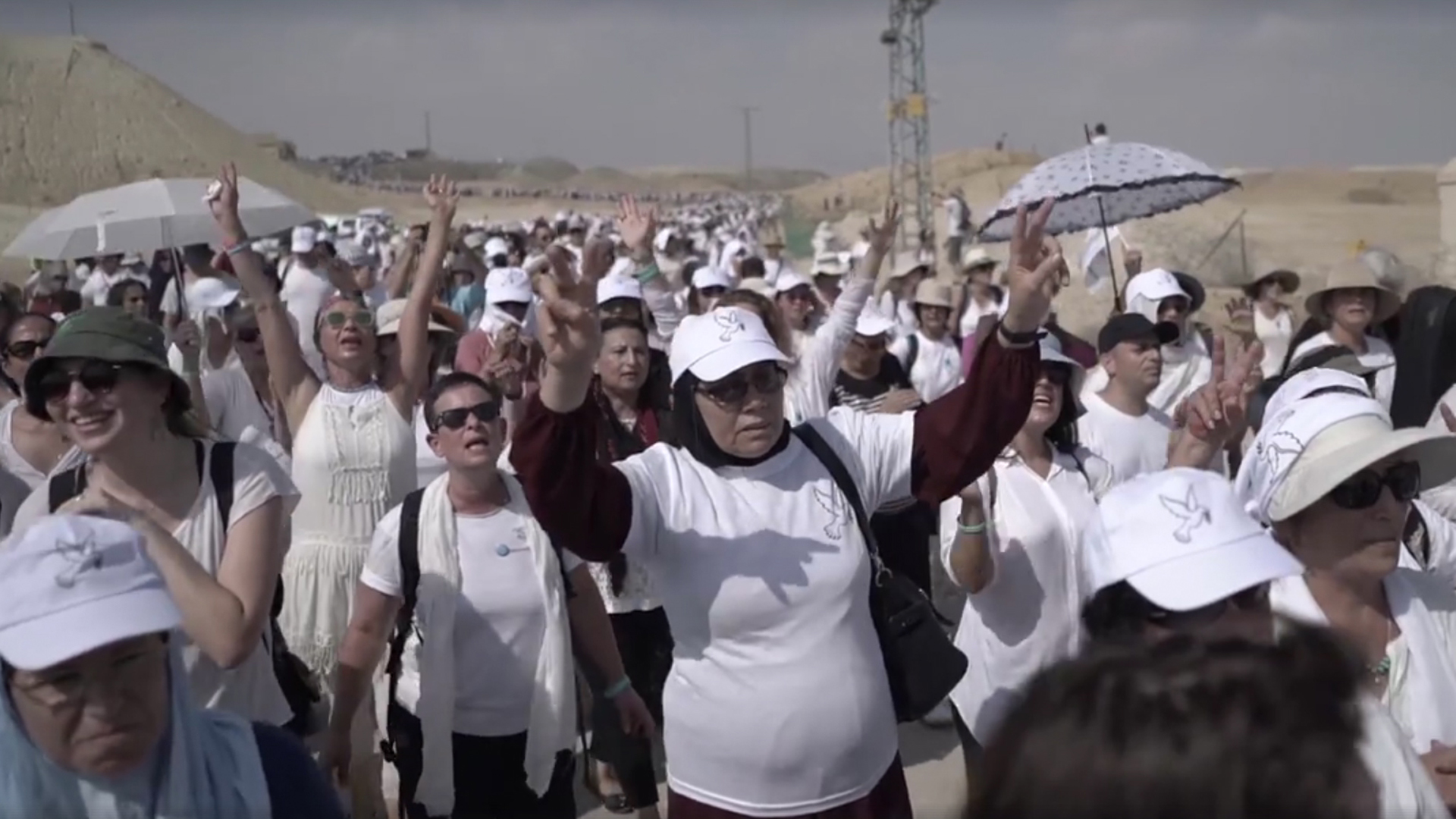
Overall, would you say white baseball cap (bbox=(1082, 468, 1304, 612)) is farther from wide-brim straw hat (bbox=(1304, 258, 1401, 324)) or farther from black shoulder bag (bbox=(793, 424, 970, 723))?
wide-brim straw hat (bbox=(1304, 258, 1401, 324))

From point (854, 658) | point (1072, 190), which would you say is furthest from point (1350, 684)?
point (1072, 190)

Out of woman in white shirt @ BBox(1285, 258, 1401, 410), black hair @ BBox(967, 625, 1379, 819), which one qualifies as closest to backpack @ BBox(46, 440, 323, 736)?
black hair @ BBox(967, 625, 1379, 819)

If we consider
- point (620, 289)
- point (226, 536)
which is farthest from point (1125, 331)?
point (226, 536)

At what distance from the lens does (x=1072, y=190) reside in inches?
225

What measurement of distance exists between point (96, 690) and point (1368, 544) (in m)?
2.33

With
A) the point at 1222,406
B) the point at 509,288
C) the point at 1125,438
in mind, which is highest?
Answer: the point at 509,288

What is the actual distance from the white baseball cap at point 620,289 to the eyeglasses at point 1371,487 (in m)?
4.42

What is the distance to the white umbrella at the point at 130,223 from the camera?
6.23 metres

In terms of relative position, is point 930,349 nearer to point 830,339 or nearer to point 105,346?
point 830,339

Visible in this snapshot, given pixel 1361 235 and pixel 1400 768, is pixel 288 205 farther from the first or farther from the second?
pixel 1361 235

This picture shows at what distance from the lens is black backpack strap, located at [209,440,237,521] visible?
9.92 ft

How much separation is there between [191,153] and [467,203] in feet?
62.0

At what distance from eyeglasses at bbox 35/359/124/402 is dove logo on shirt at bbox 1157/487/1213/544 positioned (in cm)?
228

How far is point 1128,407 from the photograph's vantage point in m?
5.12
